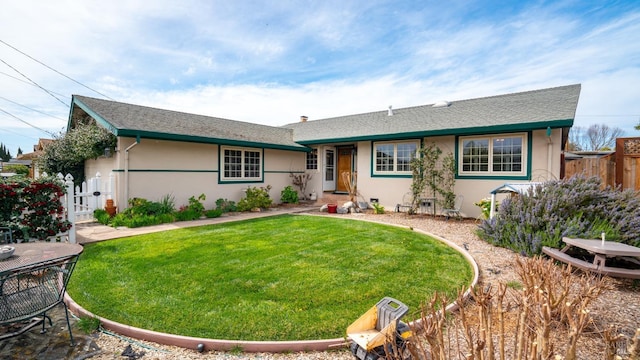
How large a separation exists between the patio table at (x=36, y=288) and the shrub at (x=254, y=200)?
25.4ft

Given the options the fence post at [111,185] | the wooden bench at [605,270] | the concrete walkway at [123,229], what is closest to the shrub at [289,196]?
the concrete walkway at [123,229]

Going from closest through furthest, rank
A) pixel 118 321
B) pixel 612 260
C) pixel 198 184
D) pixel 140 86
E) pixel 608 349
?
pixel 608 349, pixel 118 321, pixel 612 260, pixel 198 184, pixel 140 86

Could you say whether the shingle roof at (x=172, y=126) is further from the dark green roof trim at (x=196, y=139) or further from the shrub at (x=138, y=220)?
the shrub at (x=138, y=220)

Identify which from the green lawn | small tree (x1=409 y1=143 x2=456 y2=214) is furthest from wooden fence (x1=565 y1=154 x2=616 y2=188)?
the green lawn

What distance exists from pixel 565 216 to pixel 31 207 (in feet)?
33.3

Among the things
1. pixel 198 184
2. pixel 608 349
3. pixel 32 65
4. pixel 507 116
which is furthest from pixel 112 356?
pixel 32 65

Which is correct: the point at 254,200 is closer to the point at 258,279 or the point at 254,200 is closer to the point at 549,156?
the point at 258,279

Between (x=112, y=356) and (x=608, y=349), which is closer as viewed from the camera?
(x=608, y=349)

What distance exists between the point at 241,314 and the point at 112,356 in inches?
46.0

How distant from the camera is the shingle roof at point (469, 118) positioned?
8.49 metres

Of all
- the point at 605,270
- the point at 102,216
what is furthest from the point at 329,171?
the point at 605,270

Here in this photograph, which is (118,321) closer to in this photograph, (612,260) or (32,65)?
(612,260)

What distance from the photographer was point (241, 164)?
11.9 m

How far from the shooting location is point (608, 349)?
1.26 metres
